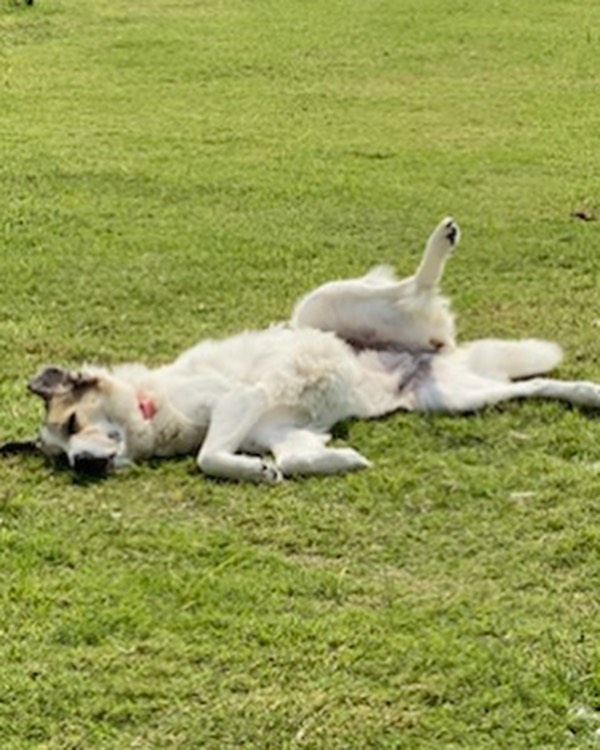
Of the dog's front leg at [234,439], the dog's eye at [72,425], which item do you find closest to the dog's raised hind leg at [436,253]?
the dog's front leg at [234,439]

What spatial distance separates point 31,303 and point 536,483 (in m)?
3.12

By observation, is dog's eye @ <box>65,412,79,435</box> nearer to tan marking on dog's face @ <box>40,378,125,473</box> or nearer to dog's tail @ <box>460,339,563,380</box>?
tan marking on dog's face @ <box>40,378,125,473</box>

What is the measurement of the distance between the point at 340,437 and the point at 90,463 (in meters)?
0.96

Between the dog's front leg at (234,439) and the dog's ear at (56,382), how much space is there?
19.0 inches

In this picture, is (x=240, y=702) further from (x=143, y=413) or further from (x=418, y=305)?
(x=418, y=305)

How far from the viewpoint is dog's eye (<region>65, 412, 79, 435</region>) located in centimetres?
516

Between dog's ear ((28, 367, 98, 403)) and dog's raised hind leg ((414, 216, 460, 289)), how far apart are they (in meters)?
1.50

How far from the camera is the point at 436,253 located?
5973 mm

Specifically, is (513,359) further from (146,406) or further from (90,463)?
(90,463)

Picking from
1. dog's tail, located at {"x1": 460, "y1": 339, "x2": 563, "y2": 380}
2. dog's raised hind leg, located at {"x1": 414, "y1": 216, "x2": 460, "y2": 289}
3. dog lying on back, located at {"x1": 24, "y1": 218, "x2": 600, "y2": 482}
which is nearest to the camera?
dog lying on back, located at {"x1": 24, "y1": 218, "x2": 600, "y2": 482}

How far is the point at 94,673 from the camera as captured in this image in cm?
365

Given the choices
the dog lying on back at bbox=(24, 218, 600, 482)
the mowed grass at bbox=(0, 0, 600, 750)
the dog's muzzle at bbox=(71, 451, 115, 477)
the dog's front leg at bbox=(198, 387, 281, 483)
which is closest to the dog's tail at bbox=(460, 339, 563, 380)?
the dog lying on back at bbox=(24, 218, 600, 482)

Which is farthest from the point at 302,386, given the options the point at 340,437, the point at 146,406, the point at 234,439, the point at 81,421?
the point at 81,421

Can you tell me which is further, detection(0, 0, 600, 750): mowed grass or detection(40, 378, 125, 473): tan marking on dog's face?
detection(40, 378, 125, 473): tan marking on dog's face
